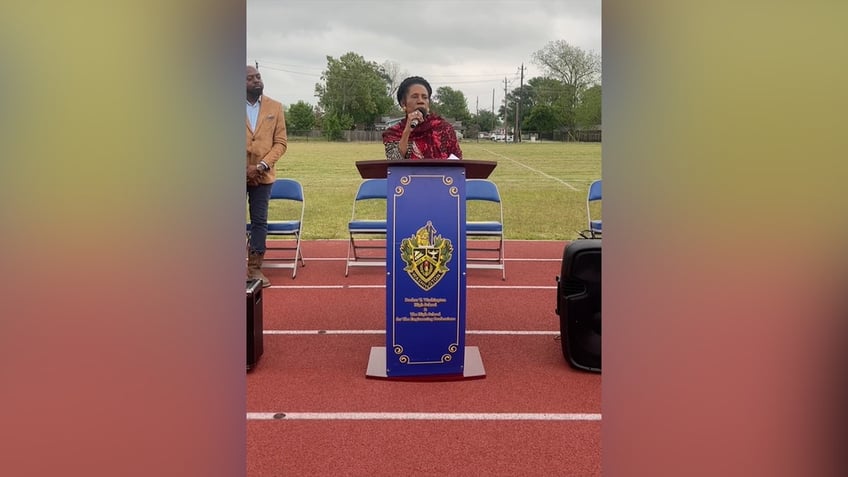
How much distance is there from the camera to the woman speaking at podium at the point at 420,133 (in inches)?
147

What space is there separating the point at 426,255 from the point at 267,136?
2.81 meters

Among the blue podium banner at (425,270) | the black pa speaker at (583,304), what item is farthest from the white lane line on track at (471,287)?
the blue podium banner at (425,270)

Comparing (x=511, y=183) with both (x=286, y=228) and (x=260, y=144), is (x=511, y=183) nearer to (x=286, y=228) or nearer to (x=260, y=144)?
(x=286, y=228)

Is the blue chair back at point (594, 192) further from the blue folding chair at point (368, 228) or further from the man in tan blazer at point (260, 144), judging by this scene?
the man in tan blazer at point (260, 144)

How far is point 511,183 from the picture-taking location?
46.6 feet

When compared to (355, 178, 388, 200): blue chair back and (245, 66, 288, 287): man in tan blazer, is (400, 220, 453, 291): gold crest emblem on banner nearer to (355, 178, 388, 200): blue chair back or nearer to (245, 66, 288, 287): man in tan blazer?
(245, 66, 288, 287): man in tan blazer

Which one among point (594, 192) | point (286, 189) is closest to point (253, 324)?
point (286, 189)

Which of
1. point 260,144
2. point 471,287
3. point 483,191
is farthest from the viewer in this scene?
point 483,191

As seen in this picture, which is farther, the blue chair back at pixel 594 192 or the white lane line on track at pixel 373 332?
the blue chair back at pixel 594 192
